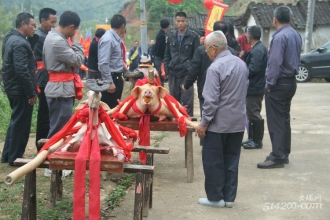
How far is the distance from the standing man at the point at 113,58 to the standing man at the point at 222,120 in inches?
92.9

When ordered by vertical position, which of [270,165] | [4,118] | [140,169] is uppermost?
[140,169]

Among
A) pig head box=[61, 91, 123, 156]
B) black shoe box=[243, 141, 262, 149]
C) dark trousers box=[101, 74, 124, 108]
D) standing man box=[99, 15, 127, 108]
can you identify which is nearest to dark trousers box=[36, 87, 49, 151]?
standing man box=[99, 15, 127, 108]

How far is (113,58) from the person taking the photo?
7496mm

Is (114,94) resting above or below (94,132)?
below

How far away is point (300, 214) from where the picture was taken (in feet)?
16.8

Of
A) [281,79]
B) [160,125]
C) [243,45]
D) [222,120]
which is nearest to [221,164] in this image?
[222,120]

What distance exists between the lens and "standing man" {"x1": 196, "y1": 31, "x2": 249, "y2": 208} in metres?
5.06

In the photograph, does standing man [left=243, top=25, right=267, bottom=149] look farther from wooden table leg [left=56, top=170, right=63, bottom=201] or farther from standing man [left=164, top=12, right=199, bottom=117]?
wooden table leg [left=56, top=170, right=63, bottom=201]

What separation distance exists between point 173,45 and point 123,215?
405 centimetres

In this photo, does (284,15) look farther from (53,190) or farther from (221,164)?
(53,190)

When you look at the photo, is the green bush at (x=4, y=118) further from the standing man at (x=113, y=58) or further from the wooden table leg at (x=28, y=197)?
the wooden table leg at (x=28, y=197)

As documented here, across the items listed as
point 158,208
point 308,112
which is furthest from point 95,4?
point 158,208

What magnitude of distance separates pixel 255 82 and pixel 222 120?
107 inches

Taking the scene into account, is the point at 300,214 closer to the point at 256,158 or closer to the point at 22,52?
the point at 256,158
